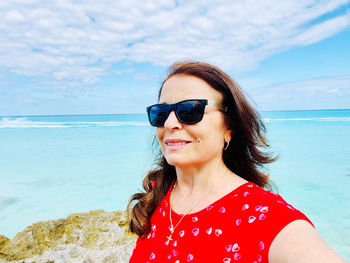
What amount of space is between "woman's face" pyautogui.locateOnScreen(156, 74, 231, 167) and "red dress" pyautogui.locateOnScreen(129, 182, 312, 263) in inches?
12.0

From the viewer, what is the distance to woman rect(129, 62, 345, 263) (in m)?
1.18

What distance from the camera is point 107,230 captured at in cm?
435

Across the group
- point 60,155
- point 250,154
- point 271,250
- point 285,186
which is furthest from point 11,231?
point 60,155

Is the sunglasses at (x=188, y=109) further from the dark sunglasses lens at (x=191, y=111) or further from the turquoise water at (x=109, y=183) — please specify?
the turquoise water at (x=109, y=183)

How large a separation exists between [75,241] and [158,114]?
3.30m

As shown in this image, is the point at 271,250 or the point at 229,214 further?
the point at 229,214

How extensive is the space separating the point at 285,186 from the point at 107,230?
24.3ft

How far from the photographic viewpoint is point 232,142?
1963mm

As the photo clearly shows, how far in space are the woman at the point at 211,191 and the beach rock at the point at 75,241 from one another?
2.17m

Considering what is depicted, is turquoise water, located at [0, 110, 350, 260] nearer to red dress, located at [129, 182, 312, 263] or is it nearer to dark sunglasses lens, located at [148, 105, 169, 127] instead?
dark sunglasses lens, located at [148, 105, 169, 127]

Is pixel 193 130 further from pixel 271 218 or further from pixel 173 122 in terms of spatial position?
pixel 271 218

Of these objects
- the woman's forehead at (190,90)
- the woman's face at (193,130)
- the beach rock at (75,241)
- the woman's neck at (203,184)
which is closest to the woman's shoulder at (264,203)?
the woman's neck at (203,184)

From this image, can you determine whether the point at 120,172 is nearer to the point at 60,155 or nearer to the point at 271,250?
the point at 60,155

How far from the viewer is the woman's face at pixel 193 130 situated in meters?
1.66
